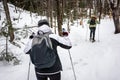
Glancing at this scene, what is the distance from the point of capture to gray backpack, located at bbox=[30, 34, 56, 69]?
3.69 metres

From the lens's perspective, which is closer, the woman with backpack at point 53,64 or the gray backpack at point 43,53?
the gray backpack at point 43,53

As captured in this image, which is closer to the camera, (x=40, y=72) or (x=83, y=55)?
(x=40, y=72)

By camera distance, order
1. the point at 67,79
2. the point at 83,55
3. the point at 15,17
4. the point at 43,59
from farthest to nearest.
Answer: the point at 15,17 < the point at 83,55 < the point at 67,79 < the point at 43,59

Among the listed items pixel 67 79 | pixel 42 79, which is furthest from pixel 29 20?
pixel 42 79

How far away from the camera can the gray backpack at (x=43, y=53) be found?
12.1 ft

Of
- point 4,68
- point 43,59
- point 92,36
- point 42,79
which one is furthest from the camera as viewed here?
point 92,36

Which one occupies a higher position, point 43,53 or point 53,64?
point 43,53

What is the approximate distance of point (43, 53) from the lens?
12.1 feet

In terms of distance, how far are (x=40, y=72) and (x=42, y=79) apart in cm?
19

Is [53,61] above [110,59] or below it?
above

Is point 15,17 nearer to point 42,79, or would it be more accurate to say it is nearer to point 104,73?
point 104,73

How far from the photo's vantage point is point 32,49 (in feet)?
12.3

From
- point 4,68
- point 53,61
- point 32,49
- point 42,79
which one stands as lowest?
point 4,68

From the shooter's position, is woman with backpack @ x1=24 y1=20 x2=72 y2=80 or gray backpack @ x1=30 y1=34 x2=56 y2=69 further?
woman with backpack @ x1=24 y1=20 x2=72 y2=80
